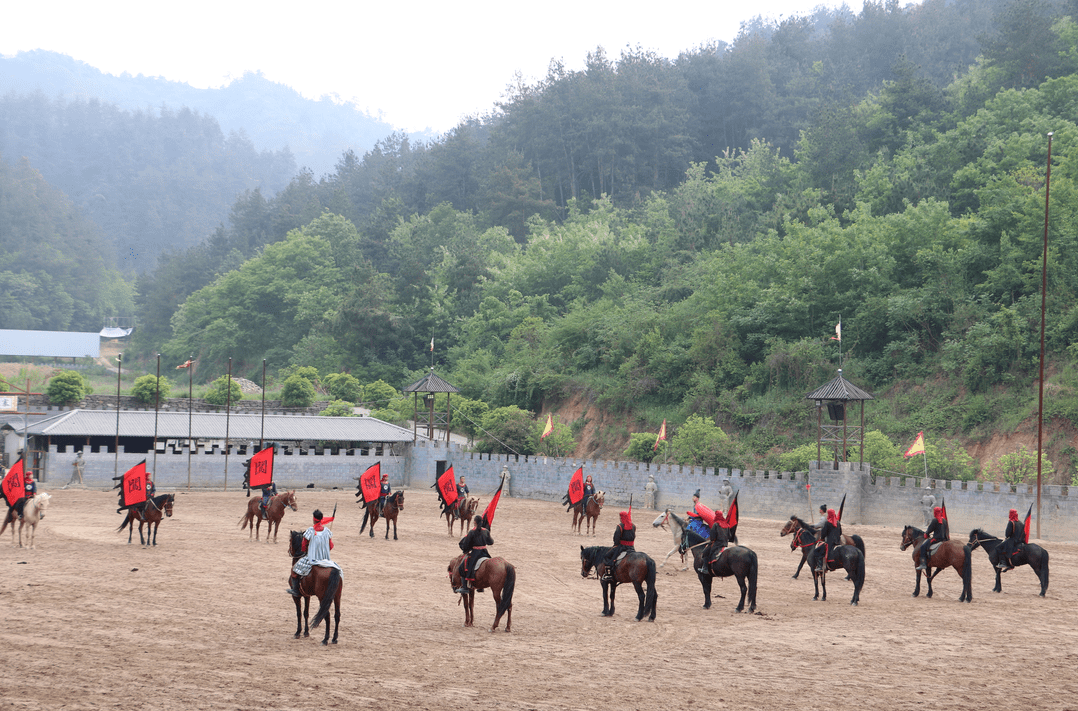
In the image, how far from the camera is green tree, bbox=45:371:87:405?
52.5 metres

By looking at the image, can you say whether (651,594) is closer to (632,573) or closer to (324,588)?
(632,573)

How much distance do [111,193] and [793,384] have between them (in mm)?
176179

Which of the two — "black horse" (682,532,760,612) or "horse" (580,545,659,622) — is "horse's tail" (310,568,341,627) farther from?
"black horse" (682,532,760,612)

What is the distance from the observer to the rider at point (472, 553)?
14297 mm

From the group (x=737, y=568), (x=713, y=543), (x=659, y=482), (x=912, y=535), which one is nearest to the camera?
(x=737, y=568)

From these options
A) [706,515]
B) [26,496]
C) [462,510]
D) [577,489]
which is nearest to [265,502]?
[462,510]

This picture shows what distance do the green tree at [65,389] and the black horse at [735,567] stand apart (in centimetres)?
4700

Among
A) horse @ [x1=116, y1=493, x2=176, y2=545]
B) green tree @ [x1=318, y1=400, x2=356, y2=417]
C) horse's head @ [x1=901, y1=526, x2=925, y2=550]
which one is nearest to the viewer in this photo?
horse's head @ [x1=901, y1=526, x2=925, y2=550]

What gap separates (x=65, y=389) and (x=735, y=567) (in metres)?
47.9

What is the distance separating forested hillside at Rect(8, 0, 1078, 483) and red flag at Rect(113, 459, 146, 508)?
84.0 feet

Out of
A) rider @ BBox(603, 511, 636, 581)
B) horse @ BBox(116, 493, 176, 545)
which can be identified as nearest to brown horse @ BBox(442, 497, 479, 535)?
horse @ BBox(116, 493, 176, 545)

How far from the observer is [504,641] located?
546 inches

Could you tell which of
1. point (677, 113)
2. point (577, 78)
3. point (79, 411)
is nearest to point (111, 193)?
point (577, 78)

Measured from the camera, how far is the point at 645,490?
130ft
